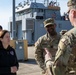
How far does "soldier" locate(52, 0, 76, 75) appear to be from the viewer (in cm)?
211

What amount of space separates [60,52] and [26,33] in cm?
4178

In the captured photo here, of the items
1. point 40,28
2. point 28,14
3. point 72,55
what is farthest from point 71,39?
point 28,14

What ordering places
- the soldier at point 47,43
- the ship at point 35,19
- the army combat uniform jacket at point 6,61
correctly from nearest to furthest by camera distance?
1. the army combat uniform jacket at point 6,61
2. the soldier at point 47,43
3. the ship at point 35,19

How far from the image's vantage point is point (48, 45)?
502cm

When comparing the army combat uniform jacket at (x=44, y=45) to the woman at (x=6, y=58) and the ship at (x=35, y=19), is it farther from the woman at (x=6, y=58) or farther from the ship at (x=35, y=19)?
the ship at (x=35, y=19)

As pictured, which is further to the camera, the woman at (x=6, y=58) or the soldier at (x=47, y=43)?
the soldier at (x=47, y=43)

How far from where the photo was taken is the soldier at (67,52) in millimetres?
2107

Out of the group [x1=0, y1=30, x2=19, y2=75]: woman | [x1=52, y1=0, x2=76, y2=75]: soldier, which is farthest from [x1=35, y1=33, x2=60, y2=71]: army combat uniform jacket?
[x1=52, y1=0, x2=76, y2=75]: soldier

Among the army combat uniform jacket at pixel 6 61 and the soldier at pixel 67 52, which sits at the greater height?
the soldier at pixel 67 52

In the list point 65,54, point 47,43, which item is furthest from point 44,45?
point 65,54

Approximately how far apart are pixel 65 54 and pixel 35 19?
42.3 m

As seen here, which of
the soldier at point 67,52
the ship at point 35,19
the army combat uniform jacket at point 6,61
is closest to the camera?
the soldier at point 67,52

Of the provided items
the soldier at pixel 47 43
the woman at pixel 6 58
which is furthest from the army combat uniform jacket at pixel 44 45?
the woman at pixel 6 58

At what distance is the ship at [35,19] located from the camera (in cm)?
4334
